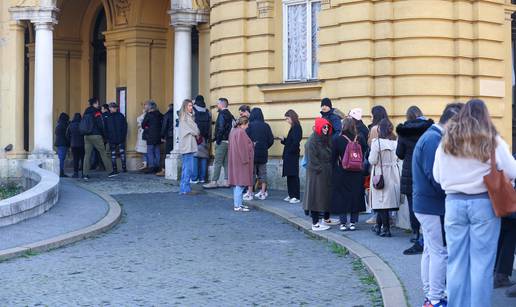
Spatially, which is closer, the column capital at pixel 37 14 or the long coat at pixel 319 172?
the long coat at pixel 319 172

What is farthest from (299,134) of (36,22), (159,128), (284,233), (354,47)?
(36,22)

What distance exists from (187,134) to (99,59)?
37.3ft

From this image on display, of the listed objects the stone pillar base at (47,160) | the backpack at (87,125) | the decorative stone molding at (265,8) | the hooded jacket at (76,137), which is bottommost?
the stone pillar base at (47,160)

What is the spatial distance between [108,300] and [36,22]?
14.9 metres

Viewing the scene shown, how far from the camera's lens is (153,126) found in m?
23.0

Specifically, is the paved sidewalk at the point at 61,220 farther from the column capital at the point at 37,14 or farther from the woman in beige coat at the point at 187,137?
the column capital at the point at 37,14

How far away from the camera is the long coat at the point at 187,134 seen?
17.7 meters

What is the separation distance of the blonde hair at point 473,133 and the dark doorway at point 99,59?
22126mm

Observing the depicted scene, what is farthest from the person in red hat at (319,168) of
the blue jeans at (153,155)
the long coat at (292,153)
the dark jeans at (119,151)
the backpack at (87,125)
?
the dark jeans at (119,151)

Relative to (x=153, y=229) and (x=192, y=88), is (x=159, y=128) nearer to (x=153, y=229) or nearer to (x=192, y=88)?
(x=192, y=88)

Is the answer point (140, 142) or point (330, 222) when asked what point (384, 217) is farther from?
point (140, 142)

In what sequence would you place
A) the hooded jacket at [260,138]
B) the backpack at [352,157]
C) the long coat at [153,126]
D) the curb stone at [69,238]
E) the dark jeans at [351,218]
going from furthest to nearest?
the long coat at [153,126] < the hooded jacket at [260,138] < the dark jeans at [351,218] < the backpack at [352,157] < the curb stone at [69,238]

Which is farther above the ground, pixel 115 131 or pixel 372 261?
pixel 115 131

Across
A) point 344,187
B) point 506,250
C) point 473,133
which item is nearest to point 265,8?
point 344,187
